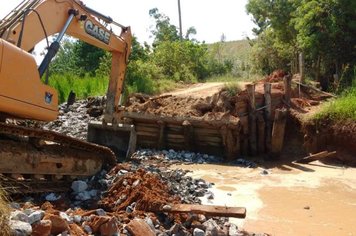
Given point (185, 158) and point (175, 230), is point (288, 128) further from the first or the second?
point (175, 230)

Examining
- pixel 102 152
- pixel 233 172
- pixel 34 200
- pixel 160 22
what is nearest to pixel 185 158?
pixel 233 172

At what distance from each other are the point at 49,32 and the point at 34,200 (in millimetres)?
2441

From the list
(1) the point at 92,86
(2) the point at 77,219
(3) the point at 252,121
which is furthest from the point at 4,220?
(1) the point at 92,86

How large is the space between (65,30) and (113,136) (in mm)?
2794

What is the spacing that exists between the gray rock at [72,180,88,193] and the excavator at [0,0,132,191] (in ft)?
0.69

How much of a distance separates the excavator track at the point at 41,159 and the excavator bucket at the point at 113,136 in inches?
65.4

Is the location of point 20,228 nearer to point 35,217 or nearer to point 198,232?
point 35,217

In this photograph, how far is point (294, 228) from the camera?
6.61 m

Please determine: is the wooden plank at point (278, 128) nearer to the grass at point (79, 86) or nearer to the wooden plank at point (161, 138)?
the wooden plank at point (161, 138)

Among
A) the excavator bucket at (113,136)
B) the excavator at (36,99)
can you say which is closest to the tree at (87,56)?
the excavator bucket at (113,136)

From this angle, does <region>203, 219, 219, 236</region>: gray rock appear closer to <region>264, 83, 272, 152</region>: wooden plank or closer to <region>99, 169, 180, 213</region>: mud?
<region>99, 169, 180, 213</region>: mud

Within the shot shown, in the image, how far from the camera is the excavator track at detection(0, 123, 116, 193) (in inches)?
226

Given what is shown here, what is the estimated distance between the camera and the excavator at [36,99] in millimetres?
5428

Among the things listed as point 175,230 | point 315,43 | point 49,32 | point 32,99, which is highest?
point 315,43
